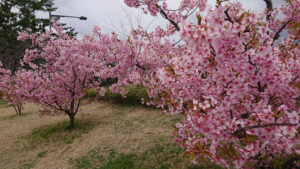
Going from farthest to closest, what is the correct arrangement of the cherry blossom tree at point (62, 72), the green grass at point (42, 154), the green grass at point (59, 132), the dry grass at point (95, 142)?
the green grass at point (59, 132) → the cherry blossom tree at point (62, 72) → the green grass at point (42, 154) → the dry grass at point (95, 142)

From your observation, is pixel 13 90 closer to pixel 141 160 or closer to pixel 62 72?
pixel 62 72

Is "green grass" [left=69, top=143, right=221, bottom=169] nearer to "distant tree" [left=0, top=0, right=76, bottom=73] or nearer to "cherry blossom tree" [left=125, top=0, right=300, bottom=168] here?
"cherry blossom tree" [left=125, top=0, right=300, bottom=168]

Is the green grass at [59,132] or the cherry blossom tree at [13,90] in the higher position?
the cherry blossom tree at [13,90]

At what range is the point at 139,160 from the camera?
4516mm

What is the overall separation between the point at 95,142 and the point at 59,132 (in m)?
2.38

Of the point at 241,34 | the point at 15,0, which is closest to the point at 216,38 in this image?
the point at 241,34

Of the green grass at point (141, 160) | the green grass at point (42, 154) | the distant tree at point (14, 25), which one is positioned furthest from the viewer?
the distant tree at point (14, 25)

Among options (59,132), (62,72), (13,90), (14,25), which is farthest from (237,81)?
(14,25)

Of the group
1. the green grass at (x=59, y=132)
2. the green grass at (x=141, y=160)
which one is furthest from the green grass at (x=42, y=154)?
the green grass at (x=141, y=160)

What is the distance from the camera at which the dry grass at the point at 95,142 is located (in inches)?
185

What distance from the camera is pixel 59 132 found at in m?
7.42

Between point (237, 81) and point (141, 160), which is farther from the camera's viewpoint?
point (141, 160)

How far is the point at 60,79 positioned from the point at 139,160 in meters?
4.55

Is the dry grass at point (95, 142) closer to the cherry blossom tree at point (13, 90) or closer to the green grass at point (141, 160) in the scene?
the green grass at point (141, 160)
